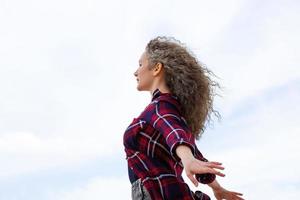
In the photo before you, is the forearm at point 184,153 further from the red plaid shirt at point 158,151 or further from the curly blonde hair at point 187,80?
the curly blonde hair at point 187,80

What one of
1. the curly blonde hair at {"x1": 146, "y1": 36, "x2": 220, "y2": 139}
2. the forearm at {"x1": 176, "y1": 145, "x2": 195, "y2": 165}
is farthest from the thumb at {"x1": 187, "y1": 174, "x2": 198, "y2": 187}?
the curly blonde hair at {"x1": 146, "y1": 36, "x2": 220, "y2": 139}

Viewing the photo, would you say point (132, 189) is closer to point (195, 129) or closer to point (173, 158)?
point (173, 158)

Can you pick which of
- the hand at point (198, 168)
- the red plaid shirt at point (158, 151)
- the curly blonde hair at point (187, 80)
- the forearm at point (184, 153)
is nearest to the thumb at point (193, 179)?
the hand at point (198, 168)

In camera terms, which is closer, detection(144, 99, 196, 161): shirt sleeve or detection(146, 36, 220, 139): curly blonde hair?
detection(144, 99, 196, 161): shirt sleeve

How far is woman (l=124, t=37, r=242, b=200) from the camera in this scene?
4.18m

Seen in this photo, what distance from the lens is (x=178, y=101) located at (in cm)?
486

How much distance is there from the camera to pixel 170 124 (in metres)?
4.38

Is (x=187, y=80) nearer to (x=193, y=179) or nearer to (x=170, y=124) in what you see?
(x=170, y=124)

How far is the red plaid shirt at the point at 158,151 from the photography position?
4.45 metres

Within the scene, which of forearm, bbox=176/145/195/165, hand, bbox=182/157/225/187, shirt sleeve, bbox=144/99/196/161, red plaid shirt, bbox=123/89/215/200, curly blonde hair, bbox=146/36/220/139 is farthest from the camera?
curly blonde hair, bbox=146/36/220/139

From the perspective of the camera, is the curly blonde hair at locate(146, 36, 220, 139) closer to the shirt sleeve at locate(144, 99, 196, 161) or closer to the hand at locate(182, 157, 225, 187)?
the shirt sleeve at locate(144, 99, 196, 161)

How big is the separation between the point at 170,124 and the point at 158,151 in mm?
298

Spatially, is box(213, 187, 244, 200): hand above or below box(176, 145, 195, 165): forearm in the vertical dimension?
above

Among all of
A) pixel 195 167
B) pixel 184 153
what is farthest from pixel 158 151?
pixel 195 167
